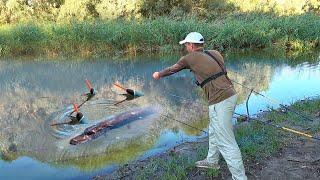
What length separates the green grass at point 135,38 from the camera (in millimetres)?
16281

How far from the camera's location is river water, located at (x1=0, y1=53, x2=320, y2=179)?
6.51 meters

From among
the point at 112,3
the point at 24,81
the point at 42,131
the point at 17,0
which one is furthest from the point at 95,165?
the point at 17,0

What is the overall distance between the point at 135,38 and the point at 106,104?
744 centimetres

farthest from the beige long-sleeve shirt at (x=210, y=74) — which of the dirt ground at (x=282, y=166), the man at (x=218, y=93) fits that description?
the dirt ground at (x=282, y=166)

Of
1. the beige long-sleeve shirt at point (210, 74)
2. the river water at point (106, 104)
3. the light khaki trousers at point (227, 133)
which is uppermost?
the beige long-sleeve shirt at point (210, 74)

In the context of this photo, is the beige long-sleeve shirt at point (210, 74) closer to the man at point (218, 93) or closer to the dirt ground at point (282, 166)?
the man at point (218, 93)

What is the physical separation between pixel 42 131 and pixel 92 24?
9.81 meters

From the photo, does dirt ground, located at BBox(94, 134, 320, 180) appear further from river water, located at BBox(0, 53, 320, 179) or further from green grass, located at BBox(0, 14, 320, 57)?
green grass, located at BBox(0, 14, 320, 57)

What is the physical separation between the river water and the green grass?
3.51 feet

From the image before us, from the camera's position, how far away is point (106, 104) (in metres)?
9.36

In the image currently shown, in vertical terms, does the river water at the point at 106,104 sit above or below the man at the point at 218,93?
below

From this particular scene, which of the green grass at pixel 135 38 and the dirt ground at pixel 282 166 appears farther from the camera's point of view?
the green grass at pixel 135 38

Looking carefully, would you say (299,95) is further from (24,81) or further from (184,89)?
(24,81)

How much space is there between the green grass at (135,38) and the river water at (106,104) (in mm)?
1070
